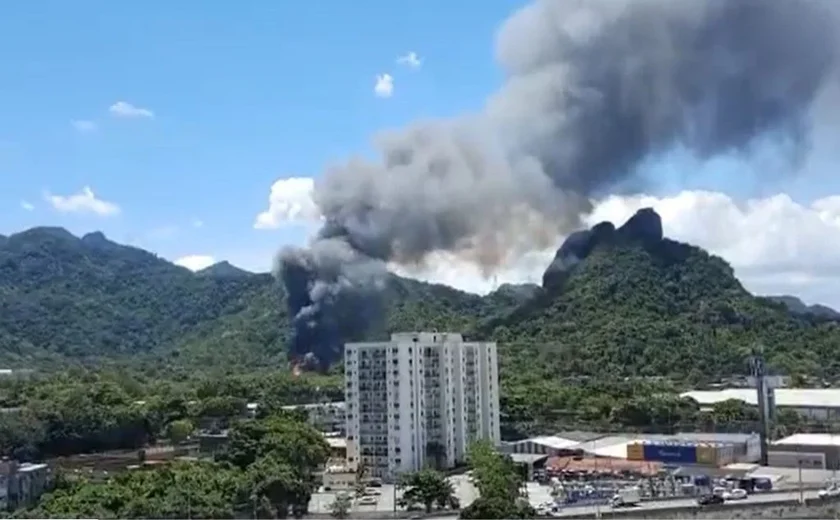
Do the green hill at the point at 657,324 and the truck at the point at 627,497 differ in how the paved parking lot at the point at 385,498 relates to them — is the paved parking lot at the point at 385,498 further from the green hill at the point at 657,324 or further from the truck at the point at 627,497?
the green hill at the point at 657,324

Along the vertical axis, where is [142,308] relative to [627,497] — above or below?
above

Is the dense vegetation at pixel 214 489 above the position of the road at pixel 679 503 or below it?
above

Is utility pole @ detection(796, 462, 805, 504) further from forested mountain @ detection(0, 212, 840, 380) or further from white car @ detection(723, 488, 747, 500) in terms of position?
forested mountain @ detection(0, 212, 840, 380)

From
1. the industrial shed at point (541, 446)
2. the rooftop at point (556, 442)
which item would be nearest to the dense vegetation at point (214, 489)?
the industrial shed at point (541, 446)

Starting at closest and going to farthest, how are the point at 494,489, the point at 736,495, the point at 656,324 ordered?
1. the point at 494,489
2. the point at 736,495
3. the point at 656,324

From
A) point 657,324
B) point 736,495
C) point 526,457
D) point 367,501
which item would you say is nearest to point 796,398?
point 526,457

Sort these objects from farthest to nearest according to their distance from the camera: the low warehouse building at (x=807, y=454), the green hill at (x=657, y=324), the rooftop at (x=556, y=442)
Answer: the green hill at (x=657, y=324) → the rooftop at (x=556, y=442) → the low warehouse building at (x=807, y=454)

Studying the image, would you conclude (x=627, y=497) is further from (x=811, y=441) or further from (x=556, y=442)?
(x=811, y=441)
